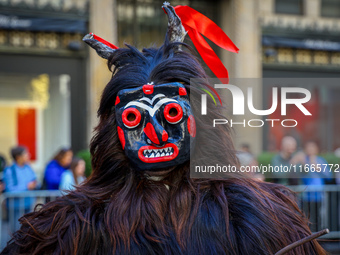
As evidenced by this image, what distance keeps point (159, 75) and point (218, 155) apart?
429mm

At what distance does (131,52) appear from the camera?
2.25 metres

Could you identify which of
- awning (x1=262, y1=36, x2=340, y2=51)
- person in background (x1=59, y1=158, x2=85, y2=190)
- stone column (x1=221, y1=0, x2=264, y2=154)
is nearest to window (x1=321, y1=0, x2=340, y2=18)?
awning (x1=262, y1=36, x2=340, y2=51)

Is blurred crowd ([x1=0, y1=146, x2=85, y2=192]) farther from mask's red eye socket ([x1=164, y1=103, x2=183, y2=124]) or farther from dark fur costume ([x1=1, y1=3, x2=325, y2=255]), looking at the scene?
mask's red eye socket ([x1=164, y1=103, x2=183, y2=124])

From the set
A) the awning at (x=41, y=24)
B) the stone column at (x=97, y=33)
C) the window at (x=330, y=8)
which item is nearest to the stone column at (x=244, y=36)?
the window at (x=330, y=8)

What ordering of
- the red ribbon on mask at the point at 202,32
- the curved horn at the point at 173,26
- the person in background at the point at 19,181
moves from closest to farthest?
the curved horn at the point at 173,26
the red ribbon on mask at the point at 202,32
the person in background at the point at 19,181

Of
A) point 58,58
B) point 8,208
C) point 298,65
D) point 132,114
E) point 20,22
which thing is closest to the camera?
point 132,114

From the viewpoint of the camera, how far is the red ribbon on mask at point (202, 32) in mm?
2393

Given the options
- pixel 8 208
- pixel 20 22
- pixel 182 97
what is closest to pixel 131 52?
pixel 182 97

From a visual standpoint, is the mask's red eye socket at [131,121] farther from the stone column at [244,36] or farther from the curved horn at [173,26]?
the stone column at [244,36]

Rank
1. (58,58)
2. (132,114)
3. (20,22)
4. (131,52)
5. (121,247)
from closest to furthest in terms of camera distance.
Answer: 1. (121,247)
2. (132,114)
3. (131,52)
4. (20,22)
5. (58,58)

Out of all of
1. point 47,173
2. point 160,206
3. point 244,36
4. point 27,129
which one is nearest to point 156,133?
point 160,206

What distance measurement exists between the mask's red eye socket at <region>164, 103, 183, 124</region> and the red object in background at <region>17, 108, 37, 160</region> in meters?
9.23

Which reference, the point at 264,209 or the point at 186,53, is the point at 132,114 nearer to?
the point at 186,53

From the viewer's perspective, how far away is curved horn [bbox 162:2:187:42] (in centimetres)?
215
